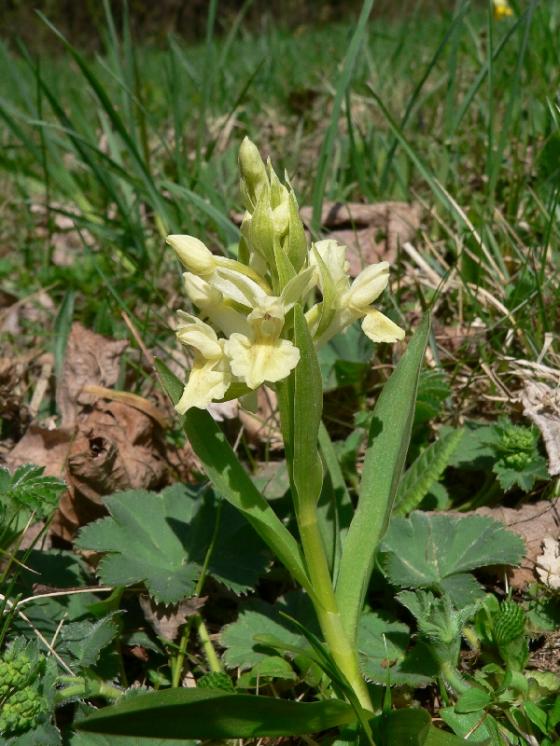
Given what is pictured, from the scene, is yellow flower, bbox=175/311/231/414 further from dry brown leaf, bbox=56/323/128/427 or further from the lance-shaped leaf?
dry brown leaf, bbox=56/323/128/427

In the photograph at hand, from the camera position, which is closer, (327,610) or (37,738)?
(37,738)

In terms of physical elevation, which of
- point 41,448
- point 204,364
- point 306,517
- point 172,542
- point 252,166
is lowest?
point 41,448

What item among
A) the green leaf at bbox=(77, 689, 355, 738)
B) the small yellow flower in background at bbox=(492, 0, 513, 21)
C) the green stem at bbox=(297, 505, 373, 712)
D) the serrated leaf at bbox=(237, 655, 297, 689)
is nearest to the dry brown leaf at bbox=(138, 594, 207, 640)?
the serrated leaf at bbox=(237, 655, 297, 689)

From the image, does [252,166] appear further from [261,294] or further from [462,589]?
[462,589]

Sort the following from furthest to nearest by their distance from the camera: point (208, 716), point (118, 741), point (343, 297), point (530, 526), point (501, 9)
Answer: point (501, 9) → point (530, 526) → point (343, 297) → point (118, 741) → point (208, 716)

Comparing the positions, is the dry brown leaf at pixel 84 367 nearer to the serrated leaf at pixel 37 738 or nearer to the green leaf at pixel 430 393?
the green leaf at pixel 430 393

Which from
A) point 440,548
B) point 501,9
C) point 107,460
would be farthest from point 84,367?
point 501,9
